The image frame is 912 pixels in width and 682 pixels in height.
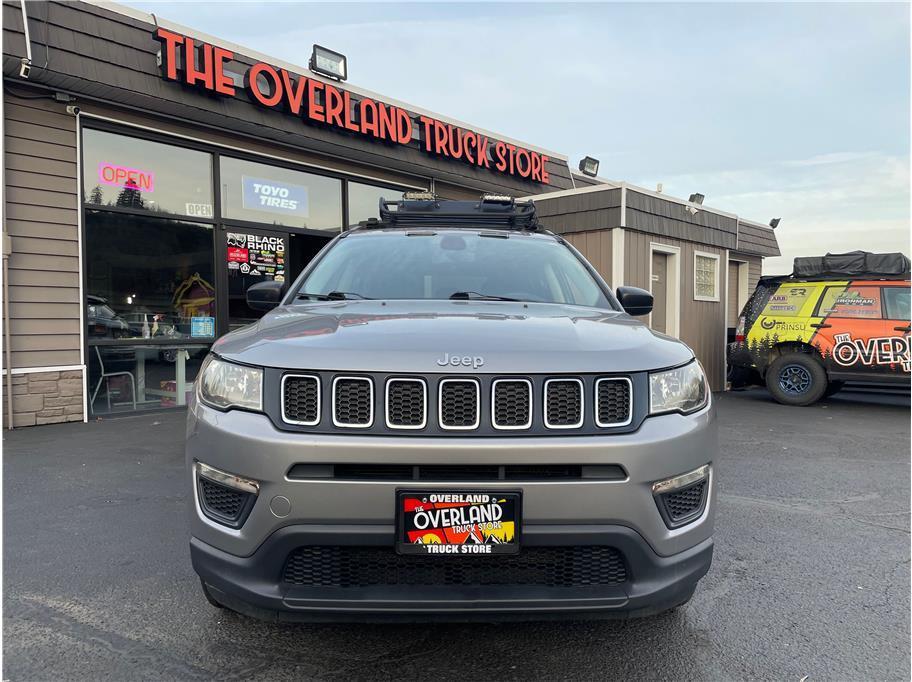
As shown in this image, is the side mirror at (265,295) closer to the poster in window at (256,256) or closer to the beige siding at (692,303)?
the poster in window at (256,256)

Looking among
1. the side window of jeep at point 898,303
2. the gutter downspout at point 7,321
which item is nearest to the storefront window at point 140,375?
the gutter downspout at point 7,321

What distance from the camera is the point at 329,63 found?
28.0 feet

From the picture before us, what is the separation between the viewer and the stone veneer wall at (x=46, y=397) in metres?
6.36

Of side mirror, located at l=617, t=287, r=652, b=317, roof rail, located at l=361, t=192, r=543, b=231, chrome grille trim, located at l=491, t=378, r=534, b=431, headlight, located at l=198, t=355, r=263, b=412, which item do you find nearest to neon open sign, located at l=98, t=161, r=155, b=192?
roof rail, located at l=361, t=192, r=543, b=231

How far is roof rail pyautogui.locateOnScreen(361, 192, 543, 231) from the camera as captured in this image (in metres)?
3.98

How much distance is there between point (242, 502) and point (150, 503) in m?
2.45

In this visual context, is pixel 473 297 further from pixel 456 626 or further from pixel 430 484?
pixel 456 626

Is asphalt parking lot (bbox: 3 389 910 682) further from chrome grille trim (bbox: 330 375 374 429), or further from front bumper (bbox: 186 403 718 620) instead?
chrome grille trim (bbox: 330 375 374 429)

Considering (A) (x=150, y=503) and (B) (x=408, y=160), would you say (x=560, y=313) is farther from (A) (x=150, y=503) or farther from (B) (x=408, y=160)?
(B) (x=408, y=160)

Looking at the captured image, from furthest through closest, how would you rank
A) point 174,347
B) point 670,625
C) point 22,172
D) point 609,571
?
point 174,347 < point 22,172 < point 670,625 < point 609,571

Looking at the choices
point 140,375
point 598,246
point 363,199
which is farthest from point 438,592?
point 363,199

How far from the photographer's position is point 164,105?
6.89 meters

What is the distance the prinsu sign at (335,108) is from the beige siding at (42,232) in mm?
1425

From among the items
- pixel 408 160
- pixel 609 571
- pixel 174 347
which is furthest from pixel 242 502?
pixel 408 160
